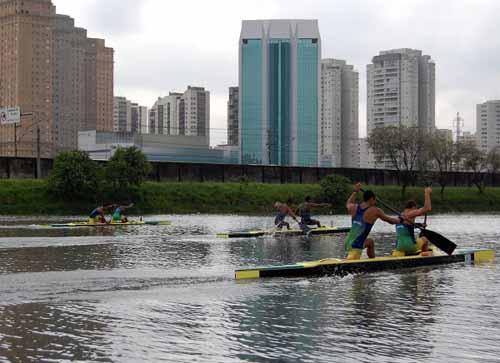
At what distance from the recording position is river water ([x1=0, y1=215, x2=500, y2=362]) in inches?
446

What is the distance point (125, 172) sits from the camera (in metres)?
68.8

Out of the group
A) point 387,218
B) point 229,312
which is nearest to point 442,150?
point 387,218

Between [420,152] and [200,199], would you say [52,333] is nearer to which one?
[200,199]

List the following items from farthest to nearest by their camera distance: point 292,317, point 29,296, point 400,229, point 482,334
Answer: point 400,229
point 29,296
point 292,317
point 482,334

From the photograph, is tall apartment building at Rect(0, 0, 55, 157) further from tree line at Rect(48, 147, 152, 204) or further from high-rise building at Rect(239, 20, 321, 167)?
tree line at Rect(48, 147, 152, 204)

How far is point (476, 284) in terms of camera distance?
18.9m

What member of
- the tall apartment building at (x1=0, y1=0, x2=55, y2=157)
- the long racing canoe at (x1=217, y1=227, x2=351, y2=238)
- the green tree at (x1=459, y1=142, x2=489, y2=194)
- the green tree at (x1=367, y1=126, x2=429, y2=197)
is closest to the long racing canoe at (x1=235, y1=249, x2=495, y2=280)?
the long racing canoe at (x1=217, y1=227, x2=351, y2=238)

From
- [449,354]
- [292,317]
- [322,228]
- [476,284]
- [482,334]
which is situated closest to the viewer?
[449,354]

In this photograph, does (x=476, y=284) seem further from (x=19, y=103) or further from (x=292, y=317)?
(x=19, y=103)

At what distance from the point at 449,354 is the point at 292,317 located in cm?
361

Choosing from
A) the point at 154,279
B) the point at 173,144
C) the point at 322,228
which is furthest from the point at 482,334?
the point at 173,144

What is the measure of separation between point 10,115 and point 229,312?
266 ft

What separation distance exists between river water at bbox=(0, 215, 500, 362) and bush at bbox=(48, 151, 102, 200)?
41702 mm

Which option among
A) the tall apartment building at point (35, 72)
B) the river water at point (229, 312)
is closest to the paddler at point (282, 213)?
the river water at point (229, 312)
